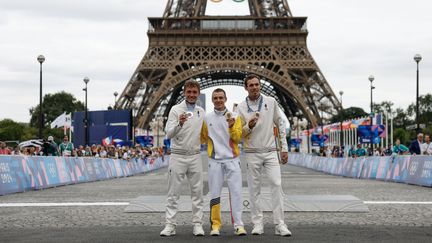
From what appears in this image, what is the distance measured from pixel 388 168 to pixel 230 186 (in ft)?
58.3

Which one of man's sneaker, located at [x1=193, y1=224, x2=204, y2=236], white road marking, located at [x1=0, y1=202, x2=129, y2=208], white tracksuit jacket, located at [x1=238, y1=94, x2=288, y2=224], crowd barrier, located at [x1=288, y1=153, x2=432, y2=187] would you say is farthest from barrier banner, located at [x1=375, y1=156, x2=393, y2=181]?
man's sneaker, located at [x1=193, y1=224, x2=204, y2=236]

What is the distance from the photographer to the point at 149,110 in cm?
6631

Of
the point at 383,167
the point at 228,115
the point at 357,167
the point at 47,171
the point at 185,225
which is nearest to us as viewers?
the point at 228,115

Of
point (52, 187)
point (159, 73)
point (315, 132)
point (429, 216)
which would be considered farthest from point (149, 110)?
point (429, 216)

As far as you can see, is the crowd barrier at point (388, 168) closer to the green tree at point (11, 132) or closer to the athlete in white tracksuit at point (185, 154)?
the athlete in white tracksuit at point (185, 154)

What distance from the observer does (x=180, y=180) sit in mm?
8594

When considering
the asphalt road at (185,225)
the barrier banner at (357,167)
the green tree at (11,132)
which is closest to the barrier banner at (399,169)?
the barrier banner at (357,167)

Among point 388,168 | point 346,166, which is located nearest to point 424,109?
point 346,166

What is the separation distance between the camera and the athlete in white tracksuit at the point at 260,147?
8469mm

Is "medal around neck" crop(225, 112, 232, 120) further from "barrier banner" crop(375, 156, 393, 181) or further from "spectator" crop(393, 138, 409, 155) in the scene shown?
"spectator" crop(393, 138, 409, 155)

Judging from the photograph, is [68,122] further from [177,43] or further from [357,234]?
[357,234]

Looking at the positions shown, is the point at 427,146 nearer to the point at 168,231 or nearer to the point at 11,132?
the point at 168,231

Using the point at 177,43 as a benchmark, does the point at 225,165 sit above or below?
below

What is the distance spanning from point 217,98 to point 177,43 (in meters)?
60.3
